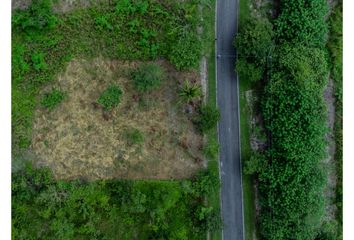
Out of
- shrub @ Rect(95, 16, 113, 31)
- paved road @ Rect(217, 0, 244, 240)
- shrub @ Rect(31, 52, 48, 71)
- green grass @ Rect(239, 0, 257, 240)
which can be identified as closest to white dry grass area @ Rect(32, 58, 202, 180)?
shrub @ Rect(31, 52, 48, 71)

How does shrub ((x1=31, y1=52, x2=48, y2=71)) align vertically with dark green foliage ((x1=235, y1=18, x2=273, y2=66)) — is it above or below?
below

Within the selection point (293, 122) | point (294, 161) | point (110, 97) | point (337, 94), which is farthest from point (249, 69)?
point (110, 97)

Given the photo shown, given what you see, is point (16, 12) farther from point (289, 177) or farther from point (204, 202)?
point (289, 177)

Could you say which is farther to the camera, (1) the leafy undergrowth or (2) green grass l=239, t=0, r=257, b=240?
(1) the leafy undergrowth

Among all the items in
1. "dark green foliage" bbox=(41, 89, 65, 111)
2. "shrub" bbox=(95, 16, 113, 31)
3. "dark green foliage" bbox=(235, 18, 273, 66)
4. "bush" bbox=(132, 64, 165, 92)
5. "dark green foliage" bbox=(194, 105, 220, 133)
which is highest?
"shrub" bbox=(95, 16, 113, 31)

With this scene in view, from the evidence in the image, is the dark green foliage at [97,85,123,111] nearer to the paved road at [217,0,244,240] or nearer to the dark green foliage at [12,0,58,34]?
the dark green foliage at [12,0,58,34]

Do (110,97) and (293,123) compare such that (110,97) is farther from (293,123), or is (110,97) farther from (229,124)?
(293,123)
